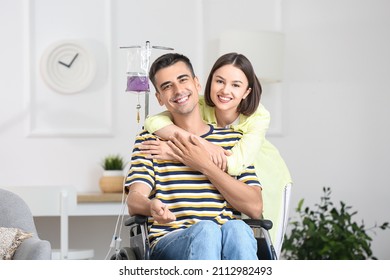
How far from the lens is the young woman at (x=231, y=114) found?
280 cm

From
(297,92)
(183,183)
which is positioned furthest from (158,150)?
(297,92)

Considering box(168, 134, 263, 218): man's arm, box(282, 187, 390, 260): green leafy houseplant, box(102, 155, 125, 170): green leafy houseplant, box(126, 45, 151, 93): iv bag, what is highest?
box(126, 45, 151, 93): iv bag

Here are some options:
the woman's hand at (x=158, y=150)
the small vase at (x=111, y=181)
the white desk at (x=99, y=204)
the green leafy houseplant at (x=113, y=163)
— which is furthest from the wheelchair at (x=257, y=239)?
the green leafy houseplant at (x=113, y=163)

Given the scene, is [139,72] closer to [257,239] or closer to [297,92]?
[257,239]

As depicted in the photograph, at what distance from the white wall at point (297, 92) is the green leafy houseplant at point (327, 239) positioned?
29 centimetres

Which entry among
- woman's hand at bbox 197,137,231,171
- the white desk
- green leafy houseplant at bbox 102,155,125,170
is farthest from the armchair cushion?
green leafy houseplant at bbox 102,155,125,170

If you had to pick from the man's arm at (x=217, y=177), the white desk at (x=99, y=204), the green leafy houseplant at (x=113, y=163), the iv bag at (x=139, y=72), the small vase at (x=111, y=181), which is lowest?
the white desk at (x=99, y=204)

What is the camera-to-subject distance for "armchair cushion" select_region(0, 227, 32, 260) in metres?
2.92

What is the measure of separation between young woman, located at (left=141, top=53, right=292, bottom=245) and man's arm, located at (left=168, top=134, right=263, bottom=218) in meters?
0.03

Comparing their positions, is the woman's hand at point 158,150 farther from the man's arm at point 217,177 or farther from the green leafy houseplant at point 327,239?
the green leafy houseplant at point 327,239

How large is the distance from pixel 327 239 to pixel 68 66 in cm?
183

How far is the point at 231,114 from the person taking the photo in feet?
9.65

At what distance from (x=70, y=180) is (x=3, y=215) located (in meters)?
2.16

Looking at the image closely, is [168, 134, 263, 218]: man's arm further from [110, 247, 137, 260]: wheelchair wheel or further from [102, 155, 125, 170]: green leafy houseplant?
[102, 155, 125, 170]: green leafy houseplant
